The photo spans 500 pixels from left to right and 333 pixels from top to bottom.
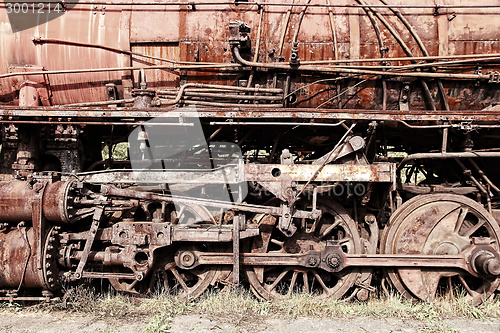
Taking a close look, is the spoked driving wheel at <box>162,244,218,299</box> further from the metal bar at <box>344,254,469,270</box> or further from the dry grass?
the metal bar at <box>344,254,469,270</box>

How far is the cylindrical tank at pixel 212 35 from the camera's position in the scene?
14.2ft

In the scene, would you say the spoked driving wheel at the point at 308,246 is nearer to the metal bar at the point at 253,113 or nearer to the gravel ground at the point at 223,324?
the gravel ground at the point at 223,324

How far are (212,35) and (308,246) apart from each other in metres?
2.67

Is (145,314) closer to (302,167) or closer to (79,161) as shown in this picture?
(79,161)

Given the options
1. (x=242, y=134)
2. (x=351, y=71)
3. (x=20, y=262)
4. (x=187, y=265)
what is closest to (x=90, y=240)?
(x=20, y=262)

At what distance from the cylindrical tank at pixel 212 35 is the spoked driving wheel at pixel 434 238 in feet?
3.97

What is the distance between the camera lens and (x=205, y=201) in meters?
4.28

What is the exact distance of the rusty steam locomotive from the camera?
4125 millimetres

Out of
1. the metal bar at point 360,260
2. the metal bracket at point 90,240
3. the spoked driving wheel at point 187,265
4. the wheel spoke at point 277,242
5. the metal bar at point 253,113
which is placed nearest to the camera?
the metal bar at point 253,113

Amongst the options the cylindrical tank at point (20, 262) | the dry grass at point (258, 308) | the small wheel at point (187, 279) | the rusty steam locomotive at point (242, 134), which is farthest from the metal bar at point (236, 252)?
the cylindrical tank at point (20, 262)

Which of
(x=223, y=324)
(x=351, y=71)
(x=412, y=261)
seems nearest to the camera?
(x=223, y=324)

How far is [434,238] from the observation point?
439 cm

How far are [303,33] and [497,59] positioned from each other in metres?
2.18

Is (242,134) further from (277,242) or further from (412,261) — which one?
(412,261)
